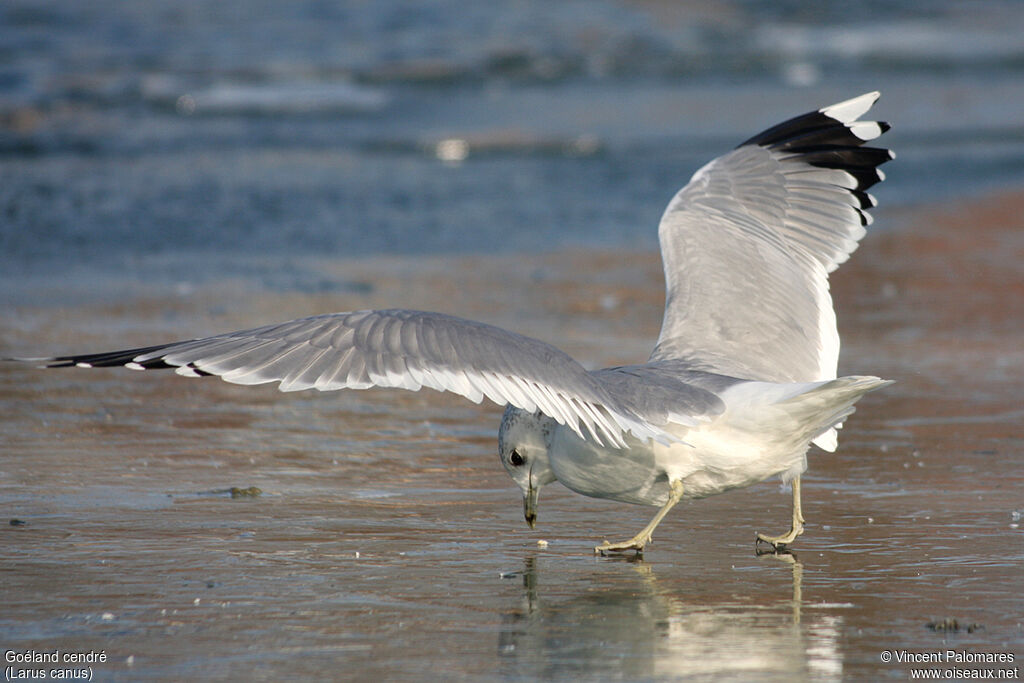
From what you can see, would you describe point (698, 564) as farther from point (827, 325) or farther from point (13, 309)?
point (13, 309)

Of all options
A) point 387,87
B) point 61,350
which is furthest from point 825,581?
point 387,87

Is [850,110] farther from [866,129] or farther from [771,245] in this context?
[771,245]

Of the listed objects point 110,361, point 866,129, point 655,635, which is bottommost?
point 655,635

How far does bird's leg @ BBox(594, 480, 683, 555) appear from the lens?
4.45m

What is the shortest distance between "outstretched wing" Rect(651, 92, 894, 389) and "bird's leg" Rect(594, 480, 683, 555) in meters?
0.59

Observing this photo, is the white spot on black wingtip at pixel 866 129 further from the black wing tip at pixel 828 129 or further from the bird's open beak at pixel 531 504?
the bird's open beak at pixel 531 504

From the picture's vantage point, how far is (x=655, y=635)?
12.2 ft

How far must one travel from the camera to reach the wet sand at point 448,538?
3568mm

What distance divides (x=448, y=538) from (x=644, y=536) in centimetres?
62

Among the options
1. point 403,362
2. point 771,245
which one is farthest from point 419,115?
point 403,362

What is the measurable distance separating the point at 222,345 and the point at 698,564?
156 cm

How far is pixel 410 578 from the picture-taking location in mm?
4156

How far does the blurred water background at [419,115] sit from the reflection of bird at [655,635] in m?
5.11

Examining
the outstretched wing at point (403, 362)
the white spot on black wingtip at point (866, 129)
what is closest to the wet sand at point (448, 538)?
the outstretched wing at point (403, 362)
